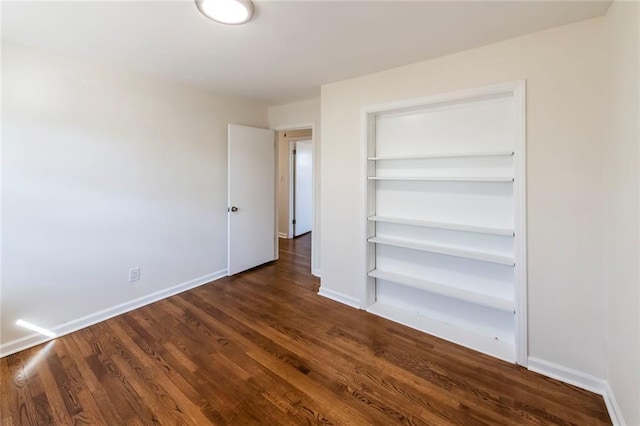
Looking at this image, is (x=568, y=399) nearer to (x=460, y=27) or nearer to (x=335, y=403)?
(x=335, y=403)

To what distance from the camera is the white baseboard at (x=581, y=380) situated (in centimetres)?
157

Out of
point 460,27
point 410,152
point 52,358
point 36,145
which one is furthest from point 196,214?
point 460,27

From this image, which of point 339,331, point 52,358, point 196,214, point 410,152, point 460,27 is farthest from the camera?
point 196,214

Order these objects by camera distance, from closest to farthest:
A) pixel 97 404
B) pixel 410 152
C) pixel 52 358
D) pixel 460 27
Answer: pixel 97 404 < pixel 460 27 < pixel 52 358 < pixel 410 152

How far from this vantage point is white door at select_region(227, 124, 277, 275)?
3629 millimetres

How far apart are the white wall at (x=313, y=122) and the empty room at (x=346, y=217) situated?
1.11ft

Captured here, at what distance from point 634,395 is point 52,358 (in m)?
3.54

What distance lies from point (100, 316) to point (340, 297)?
230 centimetres

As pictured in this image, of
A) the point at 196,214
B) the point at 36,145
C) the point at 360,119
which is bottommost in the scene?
the point at 196,214

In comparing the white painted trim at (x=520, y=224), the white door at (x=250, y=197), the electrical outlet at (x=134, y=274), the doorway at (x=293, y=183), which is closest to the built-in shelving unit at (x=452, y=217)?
the white painted trim at (x=520, y=224)

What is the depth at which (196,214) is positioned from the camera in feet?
11.0

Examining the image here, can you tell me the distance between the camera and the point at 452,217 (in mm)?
2449

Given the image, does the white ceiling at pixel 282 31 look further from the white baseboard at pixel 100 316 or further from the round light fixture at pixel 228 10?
the white baseboard at pixel 100 316

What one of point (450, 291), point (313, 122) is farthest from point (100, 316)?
point (450, 291)
